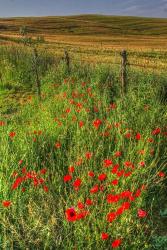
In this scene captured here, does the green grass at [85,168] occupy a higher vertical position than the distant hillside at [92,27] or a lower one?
higher

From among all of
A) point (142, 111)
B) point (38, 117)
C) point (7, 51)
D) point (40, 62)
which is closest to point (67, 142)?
point (142, 111)

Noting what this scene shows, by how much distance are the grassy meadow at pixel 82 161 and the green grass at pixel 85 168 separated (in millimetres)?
17

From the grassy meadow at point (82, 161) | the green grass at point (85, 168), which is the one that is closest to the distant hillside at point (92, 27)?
the grassy meadow at point (82, 161)

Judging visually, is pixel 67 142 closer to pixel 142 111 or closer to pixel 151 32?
pixel 142 111

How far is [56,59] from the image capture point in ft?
48.9

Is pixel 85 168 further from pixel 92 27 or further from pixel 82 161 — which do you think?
pixel 92 27

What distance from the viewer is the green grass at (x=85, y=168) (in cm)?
345

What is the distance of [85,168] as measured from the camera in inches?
165

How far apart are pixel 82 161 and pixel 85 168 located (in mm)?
80

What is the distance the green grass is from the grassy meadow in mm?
17

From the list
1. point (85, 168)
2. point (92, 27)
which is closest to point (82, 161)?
point (85, 168)

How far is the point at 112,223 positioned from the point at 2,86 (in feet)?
38.3

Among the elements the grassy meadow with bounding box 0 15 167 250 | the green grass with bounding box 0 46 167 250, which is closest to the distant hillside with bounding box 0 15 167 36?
the grassy meadow with bounding box 0 15 167 250

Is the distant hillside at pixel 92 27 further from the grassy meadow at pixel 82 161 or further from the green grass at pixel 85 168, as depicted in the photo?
the green grass at pixel 85 168
